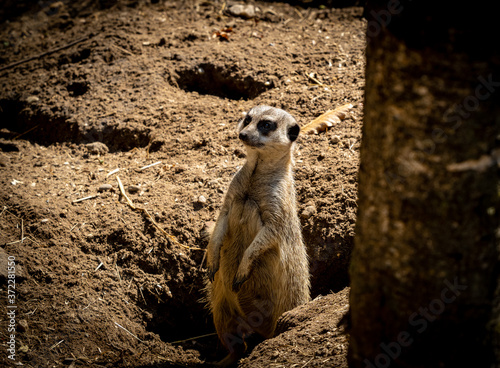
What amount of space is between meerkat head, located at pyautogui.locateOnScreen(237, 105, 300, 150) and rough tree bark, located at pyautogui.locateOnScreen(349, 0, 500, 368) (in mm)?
1653

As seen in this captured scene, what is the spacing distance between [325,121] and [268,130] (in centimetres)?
108

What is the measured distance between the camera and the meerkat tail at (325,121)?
4070 mm

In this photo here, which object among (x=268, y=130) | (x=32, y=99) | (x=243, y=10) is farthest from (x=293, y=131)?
(x=32, y=99)

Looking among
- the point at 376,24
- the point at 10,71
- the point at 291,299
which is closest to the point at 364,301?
the point at 376,24

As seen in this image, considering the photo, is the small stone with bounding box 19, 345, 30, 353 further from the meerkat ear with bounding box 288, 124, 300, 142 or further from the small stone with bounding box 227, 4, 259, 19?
the small stone with bounding box 227, 4, 259, 19

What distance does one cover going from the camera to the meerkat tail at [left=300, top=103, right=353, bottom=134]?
4070 mm

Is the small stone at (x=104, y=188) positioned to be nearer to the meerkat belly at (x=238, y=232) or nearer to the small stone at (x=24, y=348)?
the meerkat belly at (x=238, y=232)

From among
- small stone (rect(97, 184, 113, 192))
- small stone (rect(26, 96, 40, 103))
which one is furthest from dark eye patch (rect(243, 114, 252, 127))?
small stone (rect(26, 96, 40, 103))

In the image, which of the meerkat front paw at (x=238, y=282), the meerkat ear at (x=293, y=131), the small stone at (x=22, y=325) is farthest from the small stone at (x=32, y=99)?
the meerkat front paw at (x=238, y=282)

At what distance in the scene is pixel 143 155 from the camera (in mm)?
4207

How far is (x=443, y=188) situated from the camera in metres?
1.25

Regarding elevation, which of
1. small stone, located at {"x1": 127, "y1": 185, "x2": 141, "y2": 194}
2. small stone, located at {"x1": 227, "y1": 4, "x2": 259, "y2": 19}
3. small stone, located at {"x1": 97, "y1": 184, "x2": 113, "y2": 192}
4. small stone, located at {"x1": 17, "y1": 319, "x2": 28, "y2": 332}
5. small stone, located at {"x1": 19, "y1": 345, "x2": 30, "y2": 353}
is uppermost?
small stone, located at {"x1": 227, "y1": 4, "x2": 259, "y2": 19}

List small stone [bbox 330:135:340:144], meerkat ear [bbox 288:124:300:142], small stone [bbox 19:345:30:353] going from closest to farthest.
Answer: small stone [bbox 19:345:30:353] → meerkat ear [bbox 288:124:300:142] → small stone [bbox 330:135:340:144]

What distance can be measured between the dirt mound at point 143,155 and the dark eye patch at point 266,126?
0.84 metres
